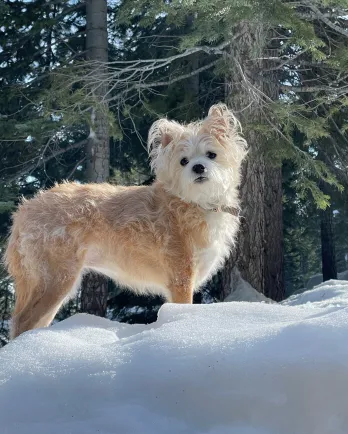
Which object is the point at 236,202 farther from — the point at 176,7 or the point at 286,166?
the point at 286,166

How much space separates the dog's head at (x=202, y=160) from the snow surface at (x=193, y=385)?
2509mm

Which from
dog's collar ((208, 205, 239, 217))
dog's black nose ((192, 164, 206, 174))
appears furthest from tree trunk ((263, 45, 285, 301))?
dog's black nose ((192, 164, 206, 174))

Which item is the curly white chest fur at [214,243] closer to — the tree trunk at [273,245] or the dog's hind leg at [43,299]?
the dog's hind leg at [43,299]

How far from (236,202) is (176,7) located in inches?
153

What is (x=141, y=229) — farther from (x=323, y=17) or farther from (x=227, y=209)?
(x=323, y=17)

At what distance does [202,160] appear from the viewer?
4.91 m

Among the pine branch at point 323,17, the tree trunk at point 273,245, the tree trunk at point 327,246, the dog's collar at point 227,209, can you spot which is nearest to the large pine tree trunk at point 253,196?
the tree trunk at point 273,245

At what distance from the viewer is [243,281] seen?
970 cm

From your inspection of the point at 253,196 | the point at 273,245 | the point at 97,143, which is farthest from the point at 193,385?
the point at 97,143

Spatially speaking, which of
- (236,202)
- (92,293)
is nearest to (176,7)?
(236,202)

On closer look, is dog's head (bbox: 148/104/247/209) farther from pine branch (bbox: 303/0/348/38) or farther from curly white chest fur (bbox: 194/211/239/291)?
pine branch (bbox: 303/0/348/38)

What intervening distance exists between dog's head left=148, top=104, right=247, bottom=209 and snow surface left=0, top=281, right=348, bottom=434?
251 cm

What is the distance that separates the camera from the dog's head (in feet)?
15.9

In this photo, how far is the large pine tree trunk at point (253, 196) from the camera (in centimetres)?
955
